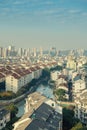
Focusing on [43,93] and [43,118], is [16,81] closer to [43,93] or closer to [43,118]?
[43,93]

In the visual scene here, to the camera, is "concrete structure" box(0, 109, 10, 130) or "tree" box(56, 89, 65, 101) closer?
"concrete structure" box(0, 109, 10, 130)

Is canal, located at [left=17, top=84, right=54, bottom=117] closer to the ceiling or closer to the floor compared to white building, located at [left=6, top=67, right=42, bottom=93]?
closer to the floor

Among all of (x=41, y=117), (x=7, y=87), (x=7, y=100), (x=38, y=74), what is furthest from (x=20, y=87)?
(x=41, y=117)

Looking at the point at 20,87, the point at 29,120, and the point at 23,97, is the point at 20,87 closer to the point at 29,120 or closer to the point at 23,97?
the point at 23,97

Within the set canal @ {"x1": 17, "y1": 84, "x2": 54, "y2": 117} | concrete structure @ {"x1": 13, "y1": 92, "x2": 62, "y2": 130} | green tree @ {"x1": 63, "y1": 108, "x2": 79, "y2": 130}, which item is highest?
concrete structure @ {"x1": 13, "y1": 92, "x2": 62, "y2": 130}

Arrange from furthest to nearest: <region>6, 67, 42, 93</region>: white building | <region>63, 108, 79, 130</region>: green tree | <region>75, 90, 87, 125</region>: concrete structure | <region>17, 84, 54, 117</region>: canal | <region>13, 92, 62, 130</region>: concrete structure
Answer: <region>6, 67, 42, 93</region>: white building
<region>17, 84, 54, 117</region>: canal
<region>75, 90, 87, 125</region>: concrete structure
<region>63, 108, 79, 130</region>: green tree
<region>13, 92, 62, 130</region>: concrete structure

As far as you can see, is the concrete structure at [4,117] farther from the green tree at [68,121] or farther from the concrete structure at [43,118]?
the green tree at [68,121]

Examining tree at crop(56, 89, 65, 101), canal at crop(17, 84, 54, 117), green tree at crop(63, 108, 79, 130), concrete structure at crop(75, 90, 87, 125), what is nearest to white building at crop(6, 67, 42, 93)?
canal at crop(17, 84, 54, 117)

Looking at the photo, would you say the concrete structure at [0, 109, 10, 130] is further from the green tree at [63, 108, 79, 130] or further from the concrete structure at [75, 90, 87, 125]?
the concrete structure at [75, 90, 87, 125]

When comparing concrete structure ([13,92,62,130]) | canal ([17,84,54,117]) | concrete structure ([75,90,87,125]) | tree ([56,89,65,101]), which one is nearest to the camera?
concrete structure ([13,92,62,130])

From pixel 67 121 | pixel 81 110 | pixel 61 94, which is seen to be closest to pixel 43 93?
pixel 61 94

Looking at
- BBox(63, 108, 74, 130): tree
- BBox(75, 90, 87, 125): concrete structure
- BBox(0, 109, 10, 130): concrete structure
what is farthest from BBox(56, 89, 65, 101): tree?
BBox(0, 109, 10, 130): concrete structure
